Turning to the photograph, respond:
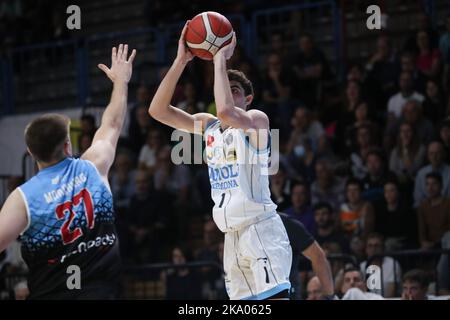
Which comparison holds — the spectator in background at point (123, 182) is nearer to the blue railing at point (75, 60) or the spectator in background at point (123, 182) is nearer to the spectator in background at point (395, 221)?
the blue railing at point (75, 60)

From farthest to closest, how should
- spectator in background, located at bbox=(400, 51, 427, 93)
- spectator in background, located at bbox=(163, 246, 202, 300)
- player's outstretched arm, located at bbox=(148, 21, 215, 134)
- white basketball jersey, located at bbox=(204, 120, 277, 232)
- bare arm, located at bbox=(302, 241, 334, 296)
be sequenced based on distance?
1. spectator in background, located at bbox=(400, 51, 427, 93)
2. spectator in background, located at bbox=(163, 246, 202, 300)
3. bare arm, located at bbox=(302, 241, 334, 296)
4. player's outstretched arm, located at bbox=(148, 21, 215, 134)
5. white basketball jersey, located at bbox=(204, 120, 277, 232)

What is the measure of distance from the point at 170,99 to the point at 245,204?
1.10 metres

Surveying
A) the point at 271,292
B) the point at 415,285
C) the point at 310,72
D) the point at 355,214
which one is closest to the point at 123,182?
the point at 310,72

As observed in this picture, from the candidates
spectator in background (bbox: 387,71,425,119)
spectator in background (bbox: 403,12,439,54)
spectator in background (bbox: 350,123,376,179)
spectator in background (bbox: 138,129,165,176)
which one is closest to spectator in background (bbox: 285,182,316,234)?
spectator in background (bbox: 350,123,376,179)

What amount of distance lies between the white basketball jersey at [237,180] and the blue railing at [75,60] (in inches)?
281

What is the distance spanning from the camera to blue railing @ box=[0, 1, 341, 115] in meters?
14.9

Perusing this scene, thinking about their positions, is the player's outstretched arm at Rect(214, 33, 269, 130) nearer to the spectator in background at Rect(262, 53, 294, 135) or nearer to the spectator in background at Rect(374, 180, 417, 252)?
the spectator in background at Rect(374, 180, 417, 252)

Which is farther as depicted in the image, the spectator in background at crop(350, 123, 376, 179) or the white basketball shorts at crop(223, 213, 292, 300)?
the spectator in background at crop(350, 123, 376, 179)

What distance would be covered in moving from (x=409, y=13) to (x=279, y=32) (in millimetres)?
2101

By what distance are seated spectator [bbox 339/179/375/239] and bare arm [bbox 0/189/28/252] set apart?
6327 millimetres

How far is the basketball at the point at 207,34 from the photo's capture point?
7.28m

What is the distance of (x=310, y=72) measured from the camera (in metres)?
13.7

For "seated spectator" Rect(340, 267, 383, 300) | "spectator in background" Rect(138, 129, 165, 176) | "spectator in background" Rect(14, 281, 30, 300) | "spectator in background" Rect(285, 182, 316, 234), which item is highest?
"spectator in background" Rect(138, 129, 165, 176)
